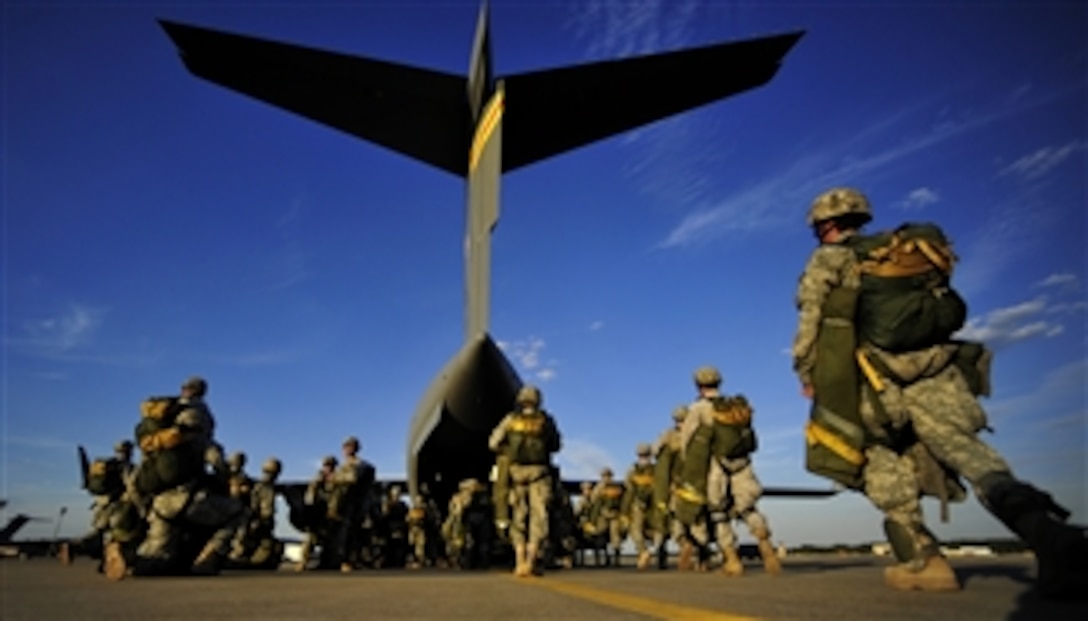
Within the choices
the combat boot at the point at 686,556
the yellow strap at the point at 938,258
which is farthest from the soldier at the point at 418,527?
the yellow strap at the point at 938,258

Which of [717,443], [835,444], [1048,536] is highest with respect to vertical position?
[717,443]

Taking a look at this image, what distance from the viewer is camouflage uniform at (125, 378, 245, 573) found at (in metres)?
6.93

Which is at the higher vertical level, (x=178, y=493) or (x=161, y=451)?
(x=161, y=451)

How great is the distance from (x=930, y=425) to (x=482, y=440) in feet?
27.5

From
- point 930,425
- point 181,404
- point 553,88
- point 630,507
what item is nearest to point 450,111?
point 553,88

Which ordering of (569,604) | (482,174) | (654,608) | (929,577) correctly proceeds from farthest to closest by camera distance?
1. (482,174)
2. (929,577)
3. (569,604)
4. (654,608)

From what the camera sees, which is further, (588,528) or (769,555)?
(588,528)

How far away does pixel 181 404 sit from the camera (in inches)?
287

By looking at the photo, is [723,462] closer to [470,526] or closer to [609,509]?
[470,526]

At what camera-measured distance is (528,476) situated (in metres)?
7.22

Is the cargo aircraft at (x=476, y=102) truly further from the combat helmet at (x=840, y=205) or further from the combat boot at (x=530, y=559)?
the combat helmet at (x=840, y=205)

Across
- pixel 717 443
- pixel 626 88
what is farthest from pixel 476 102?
pixel 717 443

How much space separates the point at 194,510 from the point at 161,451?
26.7 inches

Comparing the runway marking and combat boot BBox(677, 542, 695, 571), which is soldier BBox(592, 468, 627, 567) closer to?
combat boot BBox(677, 542, 695, 571)
